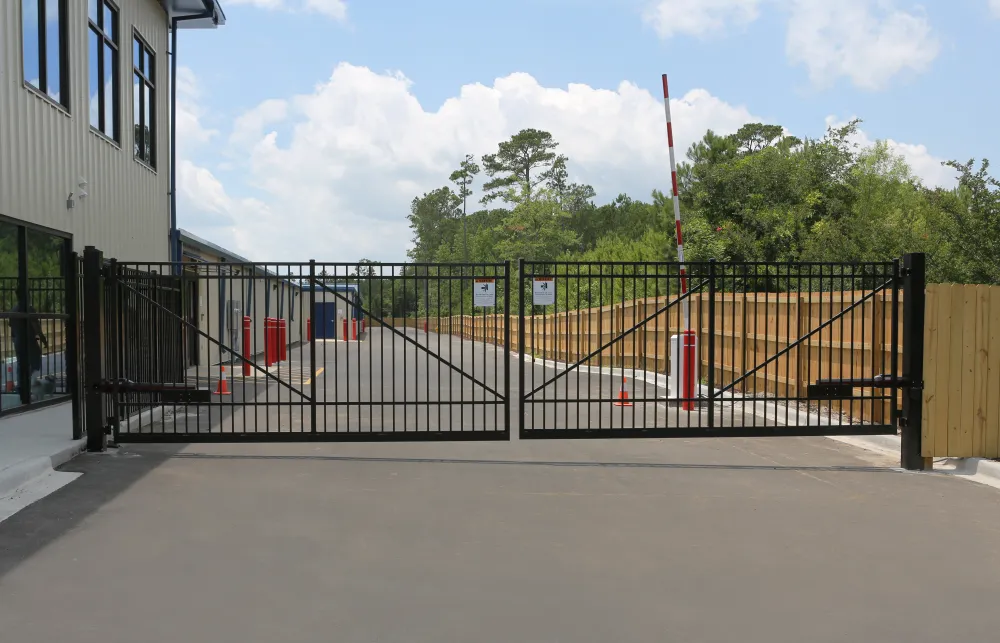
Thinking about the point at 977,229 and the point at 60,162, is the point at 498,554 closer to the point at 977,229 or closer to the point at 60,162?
the point at 60,162

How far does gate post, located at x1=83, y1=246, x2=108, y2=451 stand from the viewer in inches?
376

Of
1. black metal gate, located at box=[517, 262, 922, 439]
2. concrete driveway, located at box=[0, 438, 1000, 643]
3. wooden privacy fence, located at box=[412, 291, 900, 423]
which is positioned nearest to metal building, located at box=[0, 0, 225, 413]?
concrete driveway, located at box=[0, 438, 1000, 643]

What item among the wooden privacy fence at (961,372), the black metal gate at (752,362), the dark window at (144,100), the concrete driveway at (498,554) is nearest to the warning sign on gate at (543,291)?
the black metal gate at (752,362)

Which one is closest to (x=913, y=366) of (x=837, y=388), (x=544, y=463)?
(x=837, y=388)

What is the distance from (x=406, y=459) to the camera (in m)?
9.58

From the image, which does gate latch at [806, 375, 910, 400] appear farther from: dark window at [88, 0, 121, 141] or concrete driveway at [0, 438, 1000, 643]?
dark window at [88, 0, 121, 141]

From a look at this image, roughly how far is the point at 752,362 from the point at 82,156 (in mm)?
11995

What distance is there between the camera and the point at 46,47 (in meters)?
13.4

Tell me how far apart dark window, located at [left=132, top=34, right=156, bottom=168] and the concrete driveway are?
1154cm

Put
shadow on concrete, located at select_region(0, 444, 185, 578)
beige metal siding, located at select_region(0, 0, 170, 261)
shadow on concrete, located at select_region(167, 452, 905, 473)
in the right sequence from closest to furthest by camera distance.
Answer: shadow on concrete, located at select_region(0, 444, 185, 578) < shadow on concrete, located at select_region(167, 452, 905, 473) < beige metal siding, located at select_region(0, 0, 170, 261)

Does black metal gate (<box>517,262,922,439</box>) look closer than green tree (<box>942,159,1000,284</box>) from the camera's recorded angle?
Yes

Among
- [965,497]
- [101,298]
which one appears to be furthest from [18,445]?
[965,497]

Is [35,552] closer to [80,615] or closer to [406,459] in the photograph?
[80,615]

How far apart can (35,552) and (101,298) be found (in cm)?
450
